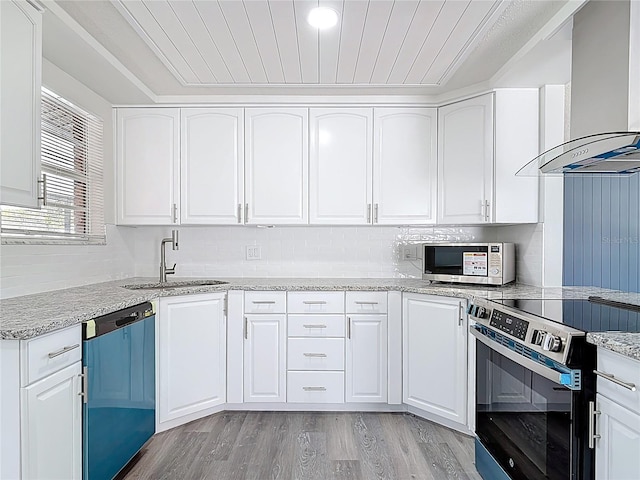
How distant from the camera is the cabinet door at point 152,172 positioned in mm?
3266

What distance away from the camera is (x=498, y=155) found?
2908 mm

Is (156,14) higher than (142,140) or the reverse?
higher

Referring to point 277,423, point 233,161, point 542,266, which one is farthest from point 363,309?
point 233,161

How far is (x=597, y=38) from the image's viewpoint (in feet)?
6.23

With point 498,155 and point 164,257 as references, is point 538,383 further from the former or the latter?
point 164,257

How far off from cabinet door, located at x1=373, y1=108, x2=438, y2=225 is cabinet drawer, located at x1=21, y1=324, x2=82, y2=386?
2.12m

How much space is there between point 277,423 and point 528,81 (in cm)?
270

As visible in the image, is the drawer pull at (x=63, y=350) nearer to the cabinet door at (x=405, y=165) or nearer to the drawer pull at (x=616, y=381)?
the drawer pull at (x=616, y=381)

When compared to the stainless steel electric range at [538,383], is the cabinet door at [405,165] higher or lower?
higher

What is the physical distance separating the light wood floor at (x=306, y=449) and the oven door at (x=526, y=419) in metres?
0.39

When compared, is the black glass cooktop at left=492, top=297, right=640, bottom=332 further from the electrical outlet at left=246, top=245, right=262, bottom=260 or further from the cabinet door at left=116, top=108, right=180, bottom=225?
the cabinet door at left=116, top=108, right=180, bottom=225

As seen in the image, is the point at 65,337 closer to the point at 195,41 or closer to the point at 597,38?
the point at 195,41

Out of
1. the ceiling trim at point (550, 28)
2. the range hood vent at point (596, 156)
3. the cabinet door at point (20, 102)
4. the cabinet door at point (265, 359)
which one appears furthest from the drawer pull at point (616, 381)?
the cabinet door at point (20, 102)

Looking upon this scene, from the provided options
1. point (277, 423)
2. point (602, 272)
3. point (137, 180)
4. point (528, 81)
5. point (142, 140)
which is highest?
point (528, 81)
